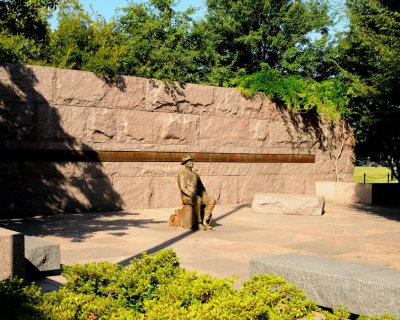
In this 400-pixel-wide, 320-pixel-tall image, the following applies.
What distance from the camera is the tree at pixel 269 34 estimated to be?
29625 mm

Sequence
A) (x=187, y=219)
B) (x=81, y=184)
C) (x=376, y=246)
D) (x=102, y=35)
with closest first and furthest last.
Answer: (x=376, y=246), (x=187, y=219), (x=81, y=184), (x=102, y=35)

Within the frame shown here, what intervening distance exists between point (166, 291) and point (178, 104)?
11.1m

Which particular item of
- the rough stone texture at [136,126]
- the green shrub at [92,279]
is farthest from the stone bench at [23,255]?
the rough stone texture at [136,126]

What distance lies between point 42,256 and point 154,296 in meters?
2.05

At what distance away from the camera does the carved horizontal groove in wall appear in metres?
12.6

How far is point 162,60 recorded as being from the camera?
18.5m

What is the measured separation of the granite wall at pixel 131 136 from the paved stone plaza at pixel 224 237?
0.76 meters

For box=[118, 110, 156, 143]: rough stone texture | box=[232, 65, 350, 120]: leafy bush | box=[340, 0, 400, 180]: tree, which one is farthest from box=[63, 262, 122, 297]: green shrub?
box=[232, 65, 350, 120]: leafy bush

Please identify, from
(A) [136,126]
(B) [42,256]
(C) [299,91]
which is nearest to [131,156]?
(A) [136,126]

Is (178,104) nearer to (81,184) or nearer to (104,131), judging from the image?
(104,131)

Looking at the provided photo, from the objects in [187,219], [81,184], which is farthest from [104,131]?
[187,219]

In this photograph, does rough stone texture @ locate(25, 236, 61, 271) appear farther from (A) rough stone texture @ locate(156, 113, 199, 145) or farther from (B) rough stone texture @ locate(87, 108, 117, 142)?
(A) rough stone texture @ locate(156, 113, 199, 145)

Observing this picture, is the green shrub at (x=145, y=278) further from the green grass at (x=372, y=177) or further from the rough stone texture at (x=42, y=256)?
the green grass at (x=372, y=177)

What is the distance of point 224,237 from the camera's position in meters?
10.1
